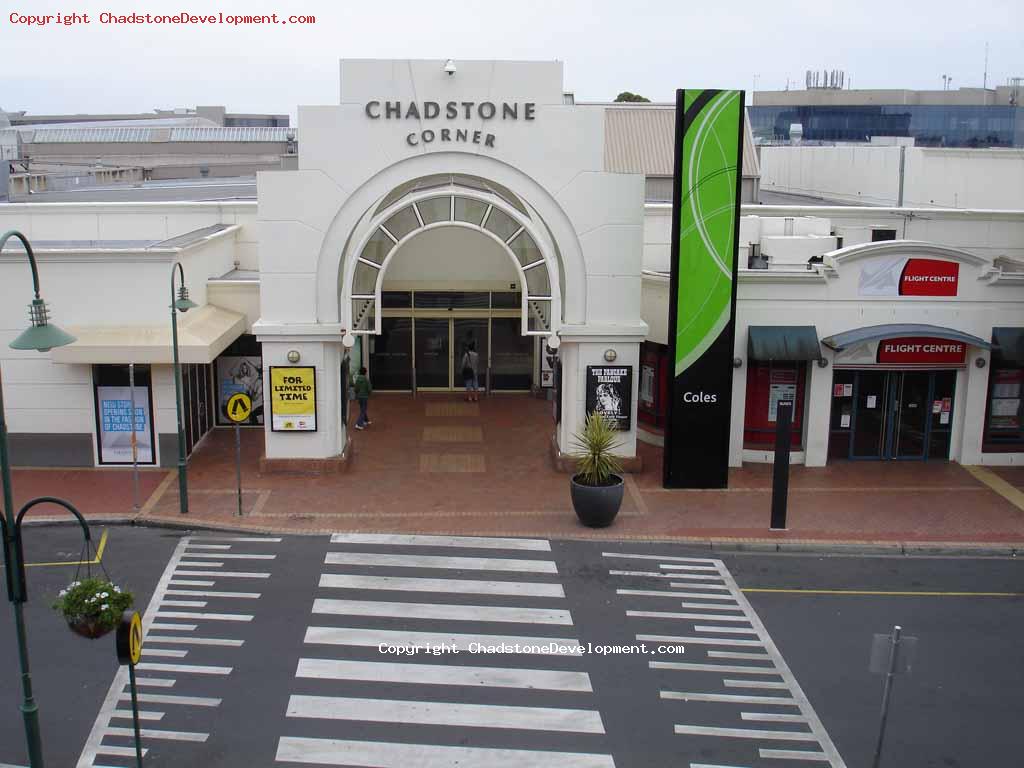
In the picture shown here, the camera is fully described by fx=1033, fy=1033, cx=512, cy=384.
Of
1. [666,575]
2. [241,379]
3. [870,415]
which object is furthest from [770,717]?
[241,379]

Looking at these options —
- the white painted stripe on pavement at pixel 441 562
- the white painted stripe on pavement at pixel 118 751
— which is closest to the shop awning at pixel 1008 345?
the white painted stripe on pavement at pixel 441 562

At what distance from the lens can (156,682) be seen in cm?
1251

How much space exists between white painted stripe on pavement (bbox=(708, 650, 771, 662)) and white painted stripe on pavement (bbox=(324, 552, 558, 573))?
136 inches

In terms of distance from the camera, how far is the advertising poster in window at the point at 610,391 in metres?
20.9

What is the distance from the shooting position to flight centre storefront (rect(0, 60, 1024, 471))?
65.7ft

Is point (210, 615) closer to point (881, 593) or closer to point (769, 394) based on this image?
Result: point (881, 593)

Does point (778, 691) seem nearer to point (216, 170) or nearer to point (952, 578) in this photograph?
point (952, 578)

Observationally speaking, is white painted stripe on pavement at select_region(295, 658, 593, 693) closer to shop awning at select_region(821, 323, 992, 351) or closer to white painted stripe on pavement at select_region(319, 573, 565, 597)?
white painted stripe on pavement at select_region(319, 573, 565, 597)

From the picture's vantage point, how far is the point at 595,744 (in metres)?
11.3

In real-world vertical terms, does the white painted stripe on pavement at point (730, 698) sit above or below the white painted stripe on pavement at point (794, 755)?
above

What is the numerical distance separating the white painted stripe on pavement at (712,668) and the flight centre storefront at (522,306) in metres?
7.45

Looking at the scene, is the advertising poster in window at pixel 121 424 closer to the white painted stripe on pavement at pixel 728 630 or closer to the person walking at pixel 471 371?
the person walking at pixel 471 371

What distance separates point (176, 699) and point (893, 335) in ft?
51.1

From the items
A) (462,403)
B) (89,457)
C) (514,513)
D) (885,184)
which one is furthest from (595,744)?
(885,184)
